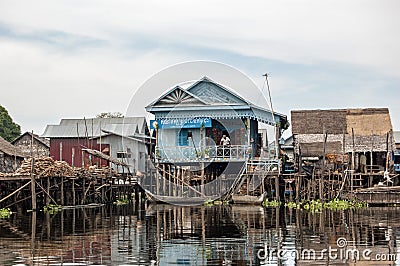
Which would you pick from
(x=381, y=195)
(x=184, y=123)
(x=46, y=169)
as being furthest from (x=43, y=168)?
(x=381, y=195)

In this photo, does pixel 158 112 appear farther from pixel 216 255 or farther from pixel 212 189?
pixel 216 255

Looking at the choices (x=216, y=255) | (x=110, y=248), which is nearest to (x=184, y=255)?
(x=216, y=255)

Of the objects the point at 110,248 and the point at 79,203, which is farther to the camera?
the point at 79,203

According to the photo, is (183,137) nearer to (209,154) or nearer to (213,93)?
(209,154)

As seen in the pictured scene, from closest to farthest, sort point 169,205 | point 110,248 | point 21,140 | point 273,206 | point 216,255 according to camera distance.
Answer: point 216,255 < point 110,248 < point 273,206 < point 169,205 < point 21,140

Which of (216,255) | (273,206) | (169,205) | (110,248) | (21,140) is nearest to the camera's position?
(216,255)

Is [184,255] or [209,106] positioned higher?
[209,106]

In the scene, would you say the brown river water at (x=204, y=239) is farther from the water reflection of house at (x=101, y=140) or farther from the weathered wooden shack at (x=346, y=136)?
the water reflection of house at (x=101, y=140)

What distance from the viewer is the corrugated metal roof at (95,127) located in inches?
1919

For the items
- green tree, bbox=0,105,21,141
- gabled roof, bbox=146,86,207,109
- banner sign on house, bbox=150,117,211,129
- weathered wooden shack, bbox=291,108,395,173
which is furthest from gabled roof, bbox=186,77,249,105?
green tree, bbox=0,105,21,141

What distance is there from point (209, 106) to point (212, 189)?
4.56 m

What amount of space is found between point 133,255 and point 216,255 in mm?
1766

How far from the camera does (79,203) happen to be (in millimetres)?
34594

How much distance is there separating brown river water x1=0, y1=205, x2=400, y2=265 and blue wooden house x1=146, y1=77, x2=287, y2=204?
9.67 metres
